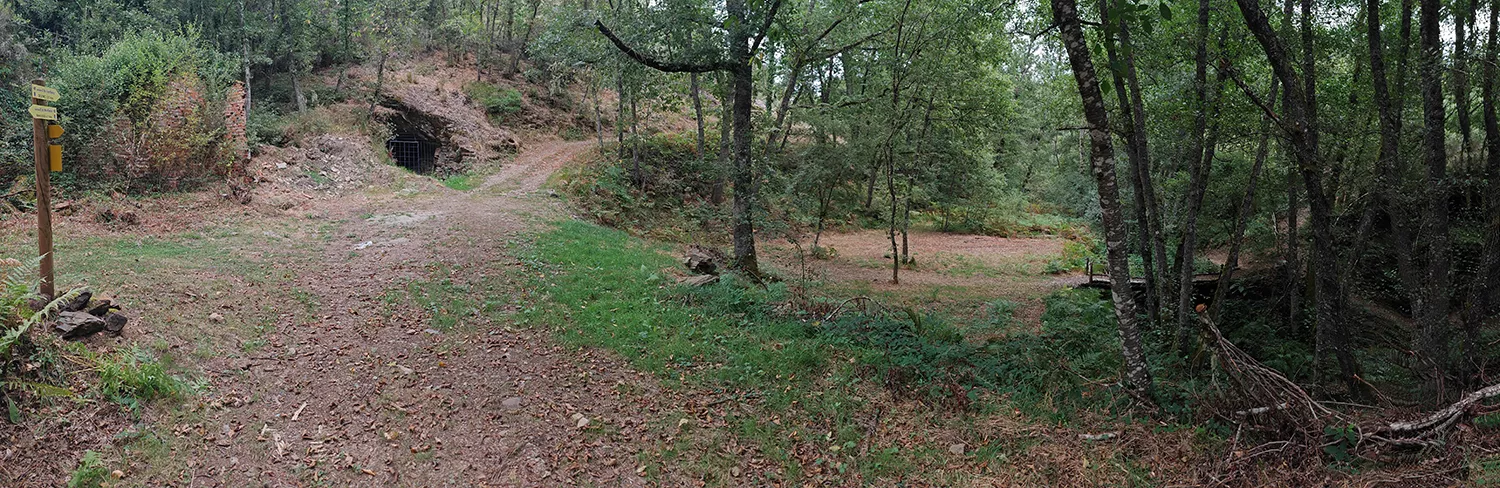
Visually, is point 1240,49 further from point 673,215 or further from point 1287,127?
point 673,215

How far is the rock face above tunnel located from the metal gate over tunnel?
22 cm

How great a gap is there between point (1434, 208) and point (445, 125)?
25.3m

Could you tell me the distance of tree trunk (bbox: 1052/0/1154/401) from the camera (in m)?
5.16

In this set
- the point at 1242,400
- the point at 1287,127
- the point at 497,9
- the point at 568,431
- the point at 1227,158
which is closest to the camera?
the point at 1242,400

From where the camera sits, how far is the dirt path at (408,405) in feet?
15.8

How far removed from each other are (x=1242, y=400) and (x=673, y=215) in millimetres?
17185

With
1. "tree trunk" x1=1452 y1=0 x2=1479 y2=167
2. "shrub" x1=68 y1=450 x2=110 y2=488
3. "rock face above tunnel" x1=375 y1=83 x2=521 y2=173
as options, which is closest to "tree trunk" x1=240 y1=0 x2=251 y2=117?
"rock face above tunnel" x1=375 y1=83 x2=521 y2=173

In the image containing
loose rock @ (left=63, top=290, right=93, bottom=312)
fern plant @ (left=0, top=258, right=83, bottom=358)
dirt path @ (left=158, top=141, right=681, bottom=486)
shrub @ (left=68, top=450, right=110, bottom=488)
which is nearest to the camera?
shrub @ (left=68, top=450, right=110, bottom=488)

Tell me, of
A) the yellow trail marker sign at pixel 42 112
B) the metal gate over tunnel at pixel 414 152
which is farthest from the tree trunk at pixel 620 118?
A: the yellow trail marker sign at pixel 42 112

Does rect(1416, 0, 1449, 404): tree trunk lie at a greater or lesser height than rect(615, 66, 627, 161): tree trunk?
lesser

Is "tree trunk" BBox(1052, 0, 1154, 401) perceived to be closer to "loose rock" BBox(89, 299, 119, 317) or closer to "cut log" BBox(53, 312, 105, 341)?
"cut log" BBox(53, 312, 105, 341)

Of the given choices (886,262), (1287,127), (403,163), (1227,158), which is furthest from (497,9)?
(1287,127)

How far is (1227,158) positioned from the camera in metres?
10.7

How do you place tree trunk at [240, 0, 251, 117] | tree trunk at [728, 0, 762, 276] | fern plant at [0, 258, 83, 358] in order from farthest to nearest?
tree trunk at [240, 0, 251, 117] → tree trunk at [728, 0, 762, 276] → fern plant at [0, 258, 83, 358]
